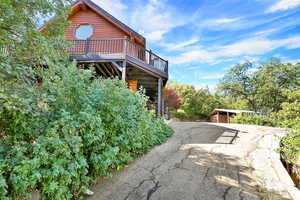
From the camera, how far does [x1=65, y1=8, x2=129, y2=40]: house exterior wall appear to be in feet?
30.5

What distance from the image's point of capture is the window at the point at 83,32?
9.51 m

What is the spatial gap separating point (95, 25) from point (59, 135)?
9.39 metres

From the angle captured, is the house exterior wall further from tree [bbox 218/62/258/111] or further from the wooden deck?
tree [bbox 218/62/258/111]

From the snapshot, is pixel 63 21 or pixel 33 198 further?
pixel 63 21

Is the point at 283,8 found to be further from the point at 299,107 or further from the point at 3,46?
the point at 3,46

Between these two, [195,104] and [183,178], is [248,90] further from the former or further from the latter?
[183,178]

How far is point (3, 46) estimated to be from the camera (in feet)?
9.00

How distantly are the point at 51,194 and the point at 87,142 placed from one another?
0.65 metres

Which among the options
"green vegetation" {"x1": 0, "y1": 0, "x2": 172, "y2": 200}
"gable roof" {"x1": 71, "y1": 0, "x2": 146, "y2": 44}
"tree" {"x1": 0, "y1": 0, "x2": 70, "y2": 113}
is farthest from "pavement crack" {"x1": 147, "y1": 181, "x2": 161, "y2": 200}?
"gable roof" {"x1": 71, "y1": 0, "x2": 146, "y2": 44}

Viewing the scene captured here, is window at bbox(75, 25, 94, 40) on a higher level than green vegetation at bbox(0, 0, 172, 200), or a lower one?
higher

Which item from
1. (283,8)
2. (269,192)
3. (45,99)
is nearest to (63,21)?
(45,99)

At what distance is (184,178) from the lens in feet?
8.55

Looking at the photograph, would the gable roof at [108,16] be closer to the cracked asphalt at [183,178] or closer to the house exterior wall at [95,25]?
the house exterior wall at [95,25]

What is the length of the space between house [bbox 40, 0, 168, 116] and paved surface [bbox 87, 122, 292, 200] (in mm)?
4252
